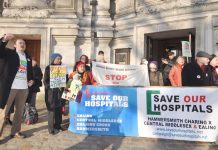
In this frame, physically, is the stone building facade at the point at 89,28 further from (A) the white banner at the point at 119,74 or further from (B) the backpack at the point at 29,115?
(B) the backpack at the point at 29,115

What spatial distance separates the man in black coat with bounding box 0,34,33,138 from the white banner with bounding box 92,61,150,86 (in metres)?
1.56

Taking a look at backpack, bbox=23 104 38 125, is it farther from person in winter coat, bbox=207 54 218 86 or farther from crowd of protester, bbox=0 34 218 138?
person in winter coat, bbox=207 54 218 86

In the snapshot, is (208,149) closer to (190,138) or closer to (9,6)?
(190,138)

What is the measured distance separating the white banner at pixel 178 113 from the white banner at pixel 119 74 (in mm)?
858

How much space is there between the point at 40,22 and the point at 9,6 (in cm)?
144

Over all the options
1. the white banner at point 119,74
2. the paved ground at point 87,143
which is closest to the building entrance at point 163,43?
the white banner at point 119,74

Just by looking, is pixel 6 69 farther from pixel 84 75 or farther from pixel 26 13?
pixel 26 13

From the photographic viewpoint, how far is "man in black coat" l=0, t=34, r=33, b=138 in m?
5.30

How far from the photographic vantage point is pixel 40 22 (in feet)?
39.7

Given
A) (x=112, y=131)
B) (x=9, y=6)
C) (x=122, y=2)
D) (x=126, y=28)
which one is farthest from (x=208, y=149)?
(x=9, y=6)

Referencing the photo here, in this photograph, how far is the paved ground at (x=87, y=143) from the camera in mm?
5566

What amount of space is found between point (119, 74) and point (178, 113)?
1.71m

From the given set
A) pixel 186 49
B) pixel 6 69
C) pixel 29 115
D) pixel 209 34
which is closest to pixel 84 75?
pixel 29 115

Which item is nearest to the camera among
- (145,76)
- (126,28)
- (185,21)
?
(145,76)
